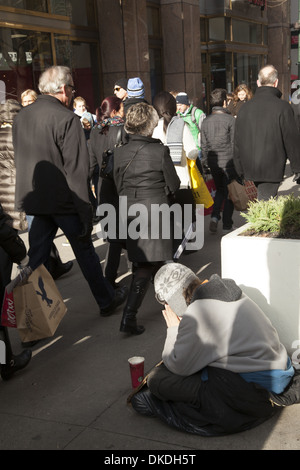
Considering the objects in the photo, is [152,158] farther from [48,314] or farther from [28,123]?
[48,314]

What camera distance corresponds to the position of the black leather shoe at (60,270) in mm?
6207

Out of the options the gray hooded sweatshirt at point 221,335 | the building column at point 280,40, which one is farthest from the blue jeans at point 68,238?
the building column at point 280,40

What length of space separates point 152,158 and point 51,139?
0.80 metres

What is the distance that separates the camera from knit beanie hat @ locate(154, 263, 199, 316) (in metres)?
3.44

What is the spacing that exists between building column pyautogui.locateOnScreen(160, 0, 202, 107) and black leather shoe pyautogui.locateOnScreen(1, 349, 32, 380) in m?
11.4

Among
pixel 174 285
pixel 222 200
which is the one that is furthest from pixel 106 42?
pixel 174 285

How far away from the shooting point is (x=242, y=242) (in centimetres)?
400

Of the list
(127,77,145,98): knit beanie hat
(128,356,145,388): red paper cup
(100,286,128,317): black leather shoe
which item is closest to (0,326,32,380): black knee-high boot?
(128,356,145,388): red paper cup

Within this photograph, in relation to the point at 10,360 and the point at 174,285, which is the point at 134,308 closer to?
the point at 10,360

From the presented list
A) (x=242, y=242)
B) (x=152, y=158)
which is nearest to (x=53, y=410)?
(x=242, y=242)

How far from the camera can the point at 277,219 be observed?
13.8 feet

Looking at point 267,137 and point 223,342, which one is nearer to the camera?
point 223,342

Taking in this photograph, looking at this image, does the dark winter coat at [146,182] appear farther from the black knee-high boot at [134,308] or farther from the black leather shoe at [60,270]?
the black leather shoe at [60,270]

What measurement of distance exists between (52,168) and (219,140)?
3.83 metres
